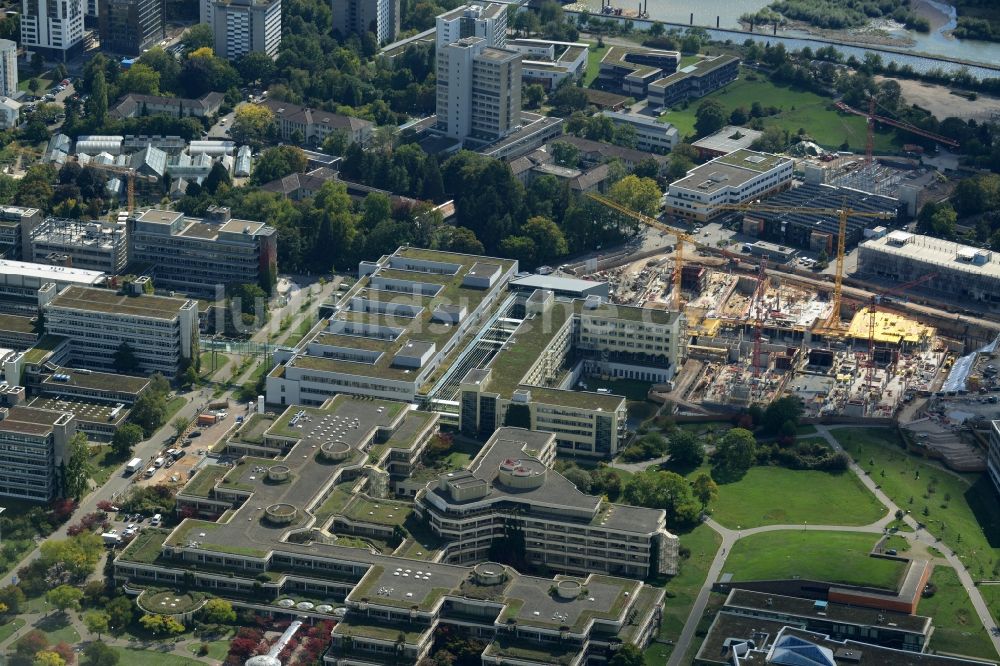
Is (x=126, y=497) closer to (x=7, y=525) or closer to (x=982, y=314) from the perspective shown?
(x=7, y=525)

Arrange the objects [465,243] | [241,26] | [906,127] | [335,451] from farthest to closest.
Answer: [241,26] < [906,127] < [465,243] < [335,451]

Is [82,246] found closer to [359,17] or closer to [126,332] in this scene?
[126,332]

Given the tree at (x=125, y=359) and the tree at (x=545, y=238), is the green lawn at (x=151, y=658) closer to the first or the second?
the tree at (x=125, y=359)

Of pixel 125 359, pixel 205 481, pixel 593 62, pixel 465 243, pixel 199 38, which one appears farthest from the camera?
pixel 593 62

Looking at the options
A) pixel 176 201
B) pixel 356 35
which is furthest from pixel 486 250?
pixel 356 35

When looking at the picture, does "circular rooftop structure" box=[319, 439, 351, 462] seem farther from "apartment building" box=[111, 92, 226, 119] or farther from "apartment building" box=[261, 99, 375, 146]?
"apartment building" box=[111, 92, 226, 119]

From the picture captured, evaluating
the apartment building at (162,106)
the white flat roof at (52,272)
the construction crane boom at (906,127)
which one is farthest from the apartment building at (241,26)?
the white flat roof at (52,272)

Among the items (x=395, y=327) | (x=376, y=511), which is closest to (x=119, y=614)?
(x=376, y=511)

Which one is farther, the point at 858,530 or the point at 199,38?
the point at 199,38
